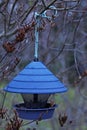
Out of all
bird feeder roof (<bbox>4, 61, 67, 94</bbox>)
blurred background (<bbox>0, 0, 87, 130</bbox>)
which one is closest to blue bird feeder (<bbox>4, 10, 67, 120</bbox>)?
bird feeder roof (<bbox>4, 61, 67, 94</bbox>)

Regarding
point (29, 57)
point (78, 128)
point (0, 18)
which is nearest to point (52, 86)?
point (0, 18)

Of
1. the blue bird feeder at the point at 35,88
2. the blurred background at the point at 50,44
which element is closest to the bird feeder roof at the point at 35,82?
the blue bird feeder at the point at 35,88

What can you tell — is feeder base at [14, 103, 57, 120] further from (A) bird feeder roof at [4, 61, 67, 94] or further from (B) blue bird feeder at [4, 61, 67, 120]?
(A) bird feeder roof at [4, 61, 67, 94]

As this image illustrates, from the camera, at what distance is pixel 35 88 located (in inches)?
129

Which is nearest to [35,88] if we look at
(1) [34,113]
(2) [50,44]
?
(1) [34,113]

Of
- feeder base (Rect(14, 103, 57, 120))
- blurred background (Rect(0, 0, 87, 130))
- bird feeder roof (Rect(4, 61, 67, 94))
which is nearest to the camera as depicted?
bird feeder roof (Rect(4, 61, 67, 94))

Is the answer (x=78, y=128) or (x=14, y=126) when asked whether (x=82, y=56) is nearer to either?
(x=78, y=128)

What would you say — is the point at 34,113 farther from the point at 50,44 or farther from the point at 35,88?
the point at 50,44

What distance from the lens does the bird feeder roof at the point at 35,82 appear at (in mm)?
3291

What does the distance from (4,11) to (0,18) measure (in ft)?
2.36

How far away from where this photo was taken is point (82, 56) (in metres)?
7.15

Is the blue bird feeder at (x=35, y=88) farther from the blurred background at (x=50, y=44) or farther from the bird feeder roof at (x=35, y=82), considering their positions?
the blurred background at (x=50, y=44)

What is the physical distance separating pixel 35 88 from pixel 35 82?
56 mm

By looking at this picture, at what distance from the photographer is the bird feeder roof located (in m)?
3.29
